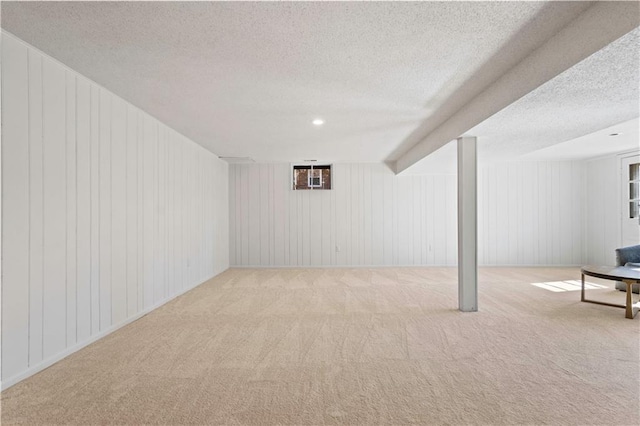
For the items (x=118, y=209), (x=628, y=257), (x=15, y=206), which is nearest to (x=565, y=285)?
(x=628, y=257)

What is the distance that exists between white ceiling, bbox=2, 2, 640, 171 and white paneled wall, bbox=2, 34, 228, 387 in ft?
1.02

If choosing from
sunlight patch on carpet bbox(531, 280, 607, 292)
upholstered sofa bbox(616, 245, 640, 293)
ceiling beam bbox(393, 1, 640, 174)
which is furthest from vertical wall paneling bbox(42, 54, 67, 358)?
upholstered sofa bbox(616, 245, 640, 293)

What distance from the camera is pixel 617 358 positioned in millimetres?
2682

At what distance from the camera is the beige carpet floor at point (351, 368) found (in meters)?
1.97

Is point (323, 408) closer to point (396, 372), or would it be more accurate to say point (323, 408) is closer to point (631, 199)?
point (396, 372)

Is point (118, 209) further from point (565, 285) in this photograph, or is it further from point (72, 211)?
point (565, 285)

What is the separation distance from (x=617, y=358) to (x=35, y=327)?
471 centimetres

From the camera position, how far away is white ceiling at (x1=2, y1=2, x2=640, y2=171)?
6.60ft

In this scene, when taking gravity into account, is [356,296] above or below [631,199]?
below

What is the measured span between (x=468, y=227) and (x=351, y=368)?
2.56 meters

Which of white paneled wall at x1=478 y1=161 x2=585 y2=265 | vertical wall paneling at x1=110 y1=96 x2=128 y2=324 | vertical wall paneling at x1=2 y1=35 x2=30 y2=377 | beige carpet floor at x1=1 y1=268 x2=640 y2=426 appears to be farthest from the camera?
white paneled wall at x1=478 y1=161 x2=585 y2=265

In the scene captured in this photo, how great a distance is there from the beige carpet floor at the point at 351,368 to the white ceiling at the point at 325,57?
2202 mm

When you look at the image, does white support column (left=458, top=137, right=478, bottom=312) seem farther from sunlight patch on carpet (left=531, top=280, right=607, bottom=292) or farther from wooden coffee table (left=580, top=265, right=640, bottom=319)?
sunlight patch on carpet (left=531, top=280, right=607, bottom=292)

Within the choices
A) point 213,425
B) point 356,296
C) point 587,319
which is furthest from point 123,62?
point 587,319
